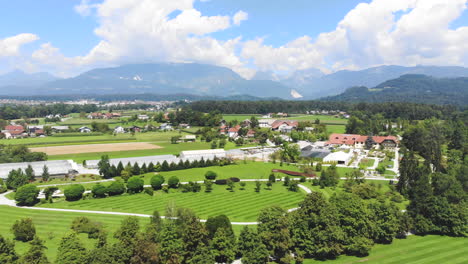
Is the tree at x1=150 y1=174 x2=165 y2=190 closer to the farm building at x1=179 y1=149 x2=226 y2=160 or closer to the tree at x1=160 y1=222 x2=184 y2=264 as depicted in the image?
the farm building at x1=179 y1=149 x2=226 y2=160

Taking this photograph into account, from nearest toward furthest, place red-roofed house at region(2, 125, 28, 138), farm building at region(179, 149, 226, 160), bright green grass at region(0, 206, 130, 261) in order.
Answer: bright green grass at region(0, 206, 130, 261) < farm building at region(179, 149, 226, 160) < red-roofed house at region(2, 125, 28, 138)

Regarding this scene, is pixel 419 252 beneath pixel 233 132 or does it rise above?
beneath

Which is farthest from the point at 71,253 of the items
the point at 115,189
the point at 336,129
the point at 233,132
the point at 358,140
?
the point at 336,129

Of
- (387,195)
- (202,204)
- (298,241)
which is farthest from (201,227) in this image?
(387,195)

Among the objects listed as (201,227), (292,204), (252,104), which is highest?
(252,104)

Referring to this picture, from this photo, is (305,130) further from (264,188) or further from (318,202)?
(318,202)

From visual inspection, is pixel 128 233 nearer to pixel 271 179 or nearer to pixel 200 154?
pixel 271 179

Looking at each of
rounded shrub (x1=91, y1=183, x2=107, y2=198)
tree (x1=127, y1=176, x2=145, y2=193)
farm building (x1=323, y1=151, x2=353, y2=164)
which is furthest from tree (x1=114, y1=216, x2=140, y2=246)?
farm building (x1=323, y1=151, x2=353, y2=164)
